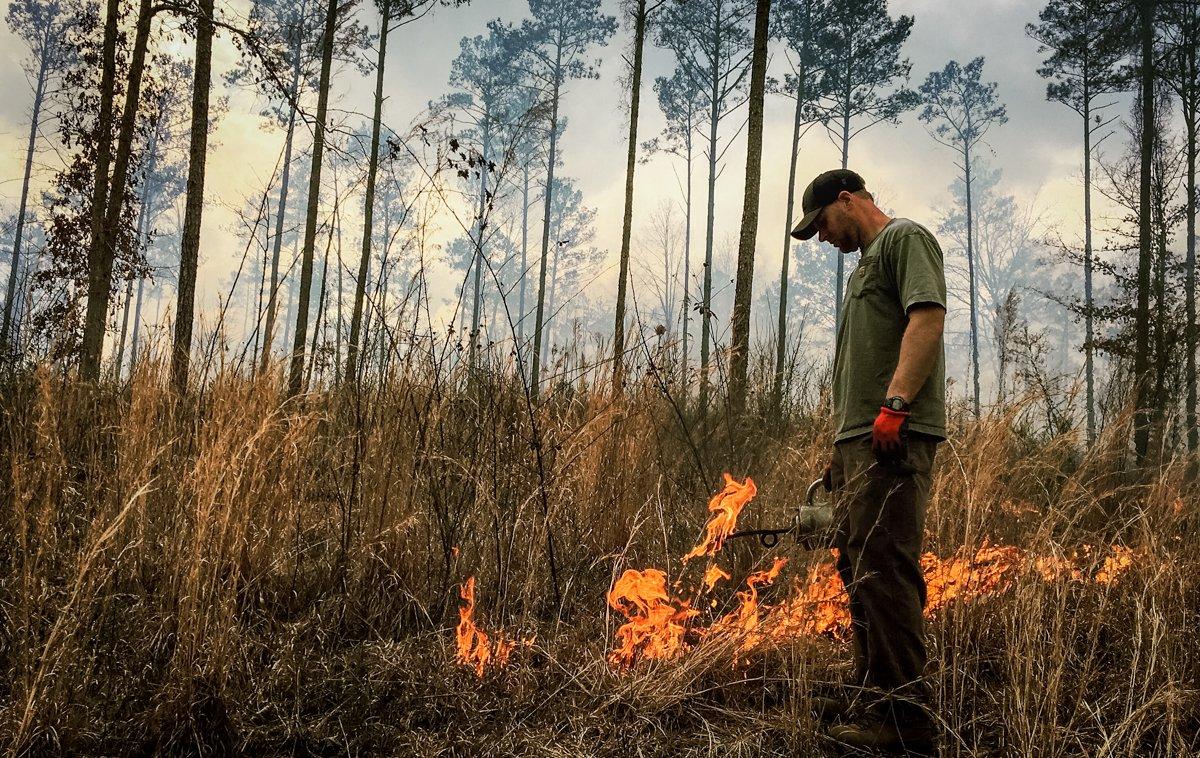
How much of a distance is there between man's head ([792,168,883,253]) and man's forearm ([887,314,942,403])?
56cm

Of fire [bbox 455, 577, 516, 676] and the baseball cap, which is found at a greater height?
the baseball cap

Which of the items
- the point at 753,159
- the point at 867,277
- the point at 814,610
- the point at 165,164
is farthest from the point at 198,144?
the point at 165,164

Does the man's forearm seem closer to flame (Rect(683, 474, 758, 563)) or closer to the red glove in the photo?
the red glove

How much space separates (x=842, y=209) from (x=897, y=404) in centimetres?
92

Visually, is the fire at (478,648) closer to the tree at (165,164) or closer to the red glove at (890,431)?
the red glove at (890,431)

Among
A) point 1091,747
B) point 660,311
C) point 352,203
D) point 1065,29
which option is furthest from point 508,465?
point 660,311

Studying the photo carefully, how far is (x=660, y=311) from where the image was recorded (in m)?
50.7

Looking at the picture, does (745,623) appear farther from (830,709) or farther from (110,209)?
(110,209)

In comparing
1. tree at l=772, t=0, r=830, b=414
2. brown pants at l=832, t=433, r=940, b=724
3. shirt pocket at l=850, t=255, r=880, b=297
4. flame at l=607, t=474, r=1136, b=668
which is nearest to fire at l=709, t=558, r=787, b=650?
flame at l=607, t=474, r=1136, b=668

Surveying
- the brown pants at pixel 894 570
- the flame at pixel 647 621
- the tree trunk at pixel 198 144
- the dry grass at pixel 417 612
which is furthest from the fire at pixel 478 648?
Result: the tree trunk at pixel 198 144

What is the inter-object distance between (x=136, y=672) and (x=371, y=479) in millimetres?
1189

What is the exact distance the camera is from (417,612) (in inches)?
123

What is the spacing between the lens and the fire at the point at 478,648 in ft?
8.65

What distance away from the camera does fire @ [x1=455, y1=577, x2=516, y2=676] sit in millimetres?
2637
